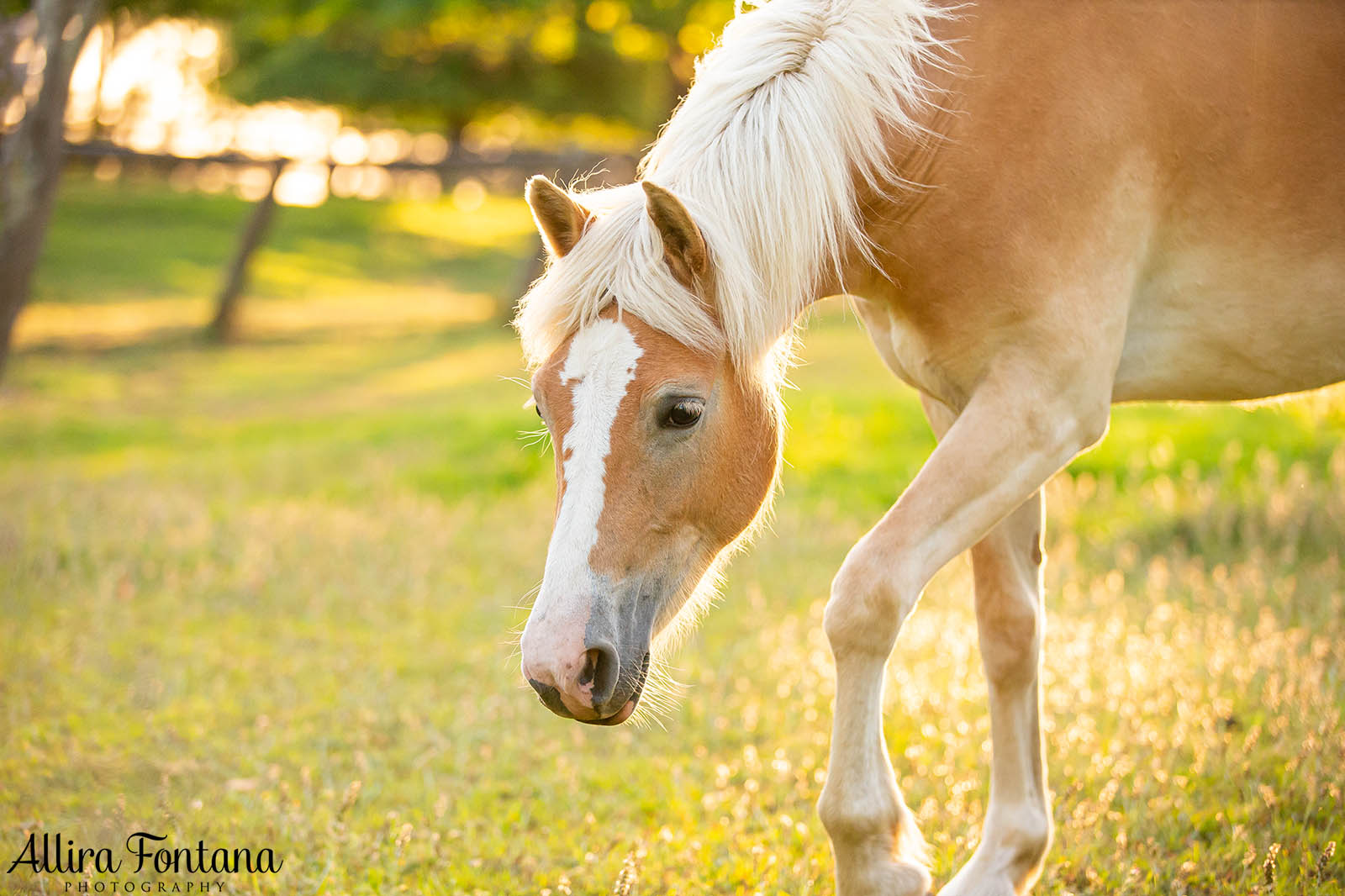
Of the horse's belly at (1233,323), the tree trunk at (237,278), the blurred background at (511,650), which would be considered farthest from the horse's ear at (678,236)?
the tree trunk at (237,278)

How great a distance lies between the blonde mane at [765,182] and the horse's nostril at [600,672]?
67 cm

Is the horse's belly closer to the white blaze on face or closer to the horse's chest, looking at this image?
the horse's chest

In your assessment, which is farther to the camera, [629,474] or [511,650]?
[511,650]

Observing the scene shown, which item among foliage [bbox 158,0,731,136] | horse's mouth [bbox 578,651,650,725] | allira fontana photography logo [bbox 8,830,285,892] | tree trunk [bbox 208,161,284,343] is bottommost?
tree trunk [bbox 208,161,284,343]

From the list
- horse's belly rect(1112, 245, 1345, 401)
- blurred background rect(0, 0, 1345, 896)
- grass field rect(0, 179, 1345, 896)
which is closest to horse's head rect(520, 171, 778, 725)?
blurred background rect(0, 0, 1345, 896)

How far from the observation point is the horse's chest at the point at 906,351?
102 inches

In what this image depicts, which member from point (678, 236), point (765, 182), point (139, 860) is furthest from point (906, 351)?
point (139, 860)

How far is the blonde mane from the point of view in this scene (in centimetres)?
233

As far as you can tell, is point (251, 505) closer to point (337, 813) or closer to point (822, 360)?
point (337, 813)

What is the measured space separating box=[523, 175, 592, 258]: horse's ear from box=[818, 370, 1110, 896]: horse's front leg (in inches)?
37.5

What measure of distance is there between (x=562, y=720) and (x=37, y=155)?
5774 millimetres

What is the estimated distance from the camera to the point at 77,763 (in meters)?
3.48

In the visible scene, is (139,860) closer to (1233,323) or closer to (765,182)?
(765,182)

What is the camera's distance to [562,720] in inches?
157
